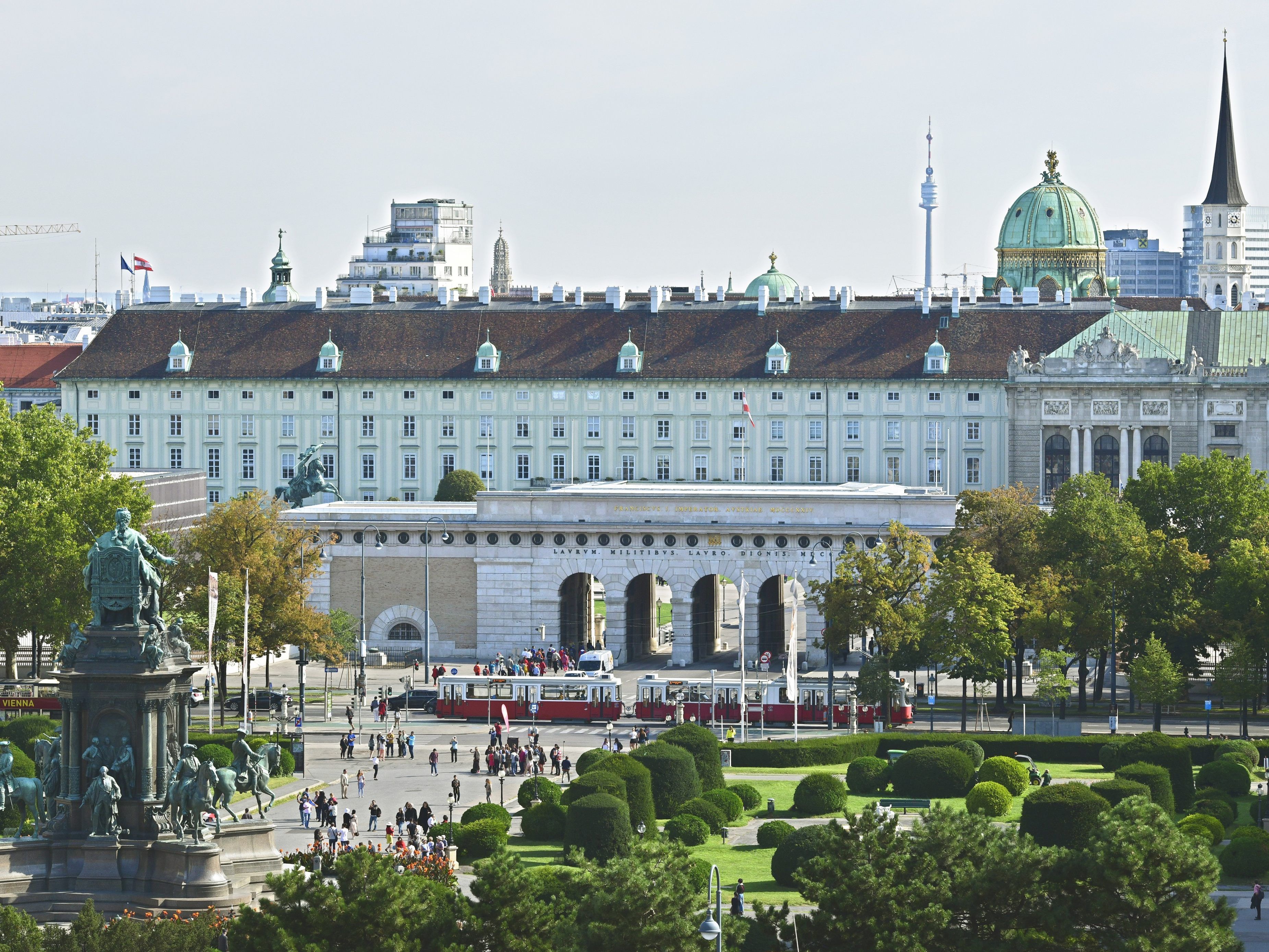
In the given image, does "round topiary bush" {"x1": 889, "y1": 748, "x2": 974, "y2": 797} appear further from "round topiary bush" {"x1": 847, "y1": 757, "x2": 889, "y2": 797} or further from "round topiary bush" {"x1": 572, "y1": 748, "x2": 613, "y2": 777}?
"round topiary bush" {"x1": 572, "y1": 748, "x2": 613, "y2": 777}

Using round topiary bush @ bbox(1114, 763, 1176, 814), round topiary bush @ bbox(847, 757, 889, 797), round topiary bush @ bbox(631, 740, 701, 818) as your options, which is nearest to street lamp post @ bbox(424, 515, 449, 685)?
round topiary bush @ bbox(847, 757, 889, 797)

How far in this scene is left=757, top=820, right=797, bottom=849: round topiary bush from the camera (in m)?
76.4

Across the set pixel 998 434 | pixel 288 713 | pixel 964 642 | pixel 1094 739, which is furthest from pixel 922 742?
pixel 998 434

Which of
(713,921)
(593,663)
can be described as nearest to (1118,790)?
(713,921)

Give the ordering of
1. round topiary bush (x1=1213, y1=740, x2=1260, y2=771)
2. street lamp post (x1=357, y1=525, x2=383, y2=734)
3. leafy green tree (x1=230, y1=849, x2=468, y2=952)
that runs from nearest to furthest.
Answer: leafy green tree (x1=230, y1=849, x2=468, y2=952) → round topiary bush (x1=1213, y1=740, x2=1260, y2=771) → street lamp post (x1=357, y1=525, x2=383, y2=734)

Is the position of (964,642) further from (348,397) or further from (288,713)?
(348,397)

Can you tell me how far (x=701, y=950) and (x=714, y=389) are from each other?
11647cm

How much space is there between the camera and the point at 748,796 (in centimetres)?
8575

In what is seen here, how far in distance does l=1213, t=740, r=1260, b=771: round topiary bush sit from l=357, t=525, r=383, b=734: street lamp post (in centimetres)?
3292

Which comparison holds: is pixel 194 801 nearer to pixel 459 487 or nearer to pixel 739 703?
pixel 739 703

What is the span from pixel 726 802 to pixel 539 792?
18.9 ft

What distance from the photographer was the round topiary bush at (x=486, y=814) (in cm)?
Answer: 7800

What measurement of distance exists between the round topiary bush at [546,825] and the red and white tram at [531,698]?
3047cm

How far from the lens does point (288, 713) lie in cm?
11106
